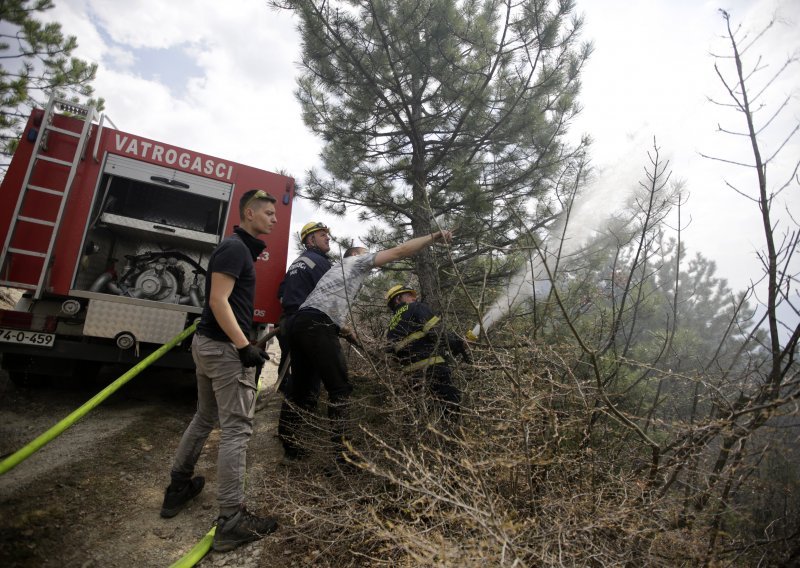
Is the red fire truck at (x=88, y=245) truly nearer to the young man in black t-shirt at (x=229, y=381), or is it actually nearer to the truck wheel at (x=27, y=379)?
the truck wheel at (x=27, y=379)

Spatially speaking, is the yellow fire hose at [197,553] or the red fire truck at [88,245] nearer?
the yellow fire hose at [197,553]

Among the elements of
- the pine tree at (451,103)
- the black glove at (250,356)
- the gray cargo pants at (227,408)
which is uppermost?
the pine tree at (451,103)

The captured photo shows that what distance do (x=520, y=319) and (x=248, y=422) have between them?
116 inches

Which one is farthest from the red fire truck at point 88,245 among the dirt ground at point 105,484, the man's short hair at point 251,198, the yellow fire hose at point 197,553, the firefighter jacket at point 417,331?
the yellow fire hose at point 197,553

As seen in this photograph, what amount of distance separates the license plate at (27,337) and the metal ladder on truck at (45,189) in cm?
36

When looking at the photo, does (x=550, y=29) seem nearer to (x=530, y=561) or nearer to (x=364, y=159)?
(x=364, y=159)

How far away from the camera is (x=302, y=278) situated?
3.82m

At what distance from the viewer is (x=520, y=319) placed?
442 cm

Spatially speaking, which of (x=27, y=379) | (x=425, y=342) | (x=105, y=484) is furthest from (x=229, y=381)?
(x=27, y=379)

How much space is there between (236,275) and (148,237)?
12.9 ft

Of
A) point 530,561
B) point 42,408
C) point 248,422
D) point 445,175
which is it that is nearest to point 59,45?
point 42,408

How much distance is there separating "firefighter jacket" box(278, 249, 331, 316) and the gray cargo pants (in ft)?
3.92

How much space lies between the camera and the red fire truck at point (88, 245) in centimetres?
408

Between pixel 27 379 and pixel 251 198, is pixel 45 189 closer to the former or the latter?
pixel 27 379
